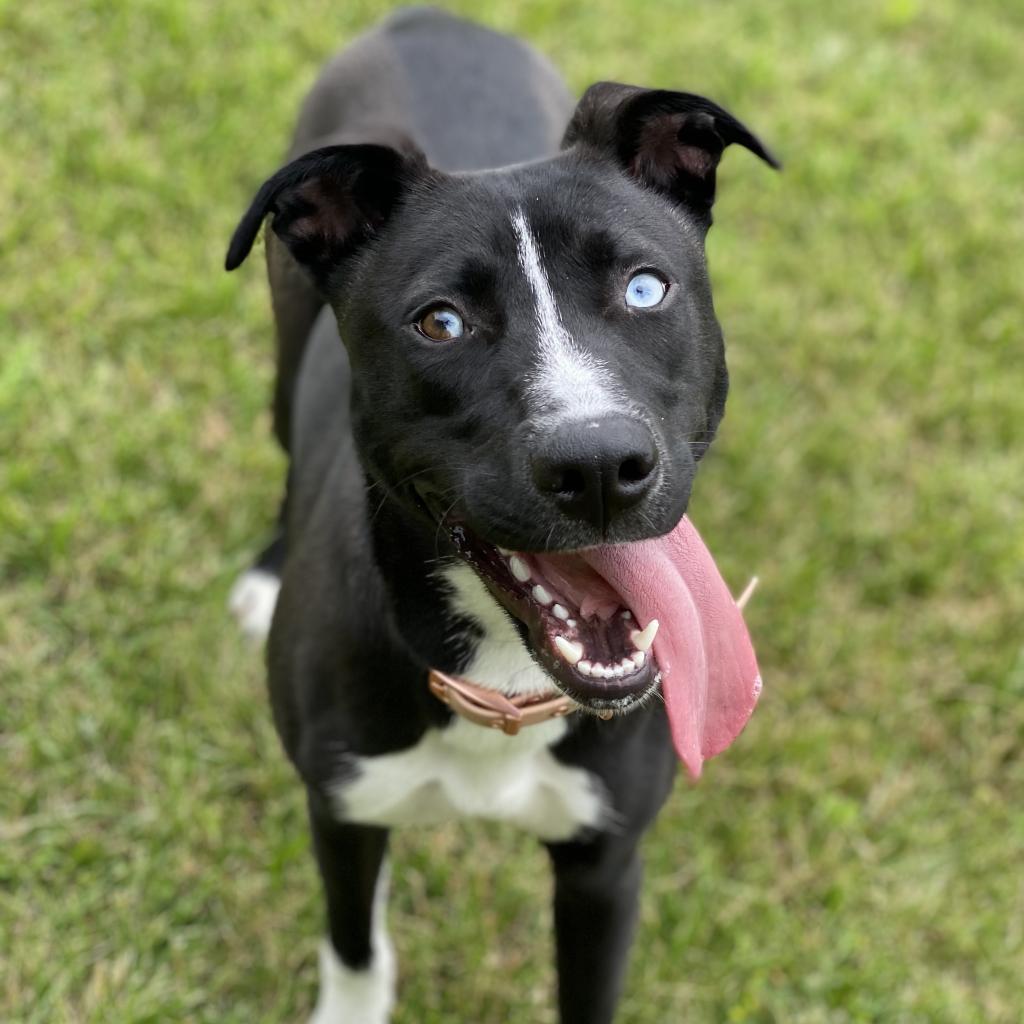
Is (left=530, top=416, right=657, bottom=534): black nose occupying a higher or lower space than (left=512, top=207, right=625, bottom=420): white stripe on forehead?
lower

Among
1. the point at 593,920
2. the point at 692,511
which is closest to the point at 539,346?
the point at 593,920

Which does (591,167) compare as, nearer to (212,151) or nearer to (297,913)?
(297,913)

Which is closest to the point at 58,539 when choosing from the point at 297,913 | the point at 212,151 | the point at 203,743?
the point at 203,743

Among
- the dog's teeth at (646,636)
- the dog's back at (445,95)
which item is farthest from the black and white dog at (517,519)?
the dog's back at (445,95)

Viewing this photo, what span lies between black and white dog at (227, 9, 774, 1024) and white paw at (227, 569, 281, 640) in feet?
3.30

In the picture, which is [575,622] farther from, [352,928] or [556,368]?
[352,928]

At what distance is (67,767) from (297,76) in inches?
128

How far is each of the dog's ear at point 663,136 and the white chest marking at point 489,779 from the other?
977 millimetres

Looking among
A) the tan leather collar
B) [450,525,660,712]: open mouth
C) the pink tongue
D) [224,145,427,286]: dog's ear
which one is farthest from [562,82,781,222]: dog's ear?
the tan leather collar

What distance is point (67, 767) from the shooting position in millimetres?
3871

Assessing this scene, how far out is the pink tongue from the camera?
8.21ft

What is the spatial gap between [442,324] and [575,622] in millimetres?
572

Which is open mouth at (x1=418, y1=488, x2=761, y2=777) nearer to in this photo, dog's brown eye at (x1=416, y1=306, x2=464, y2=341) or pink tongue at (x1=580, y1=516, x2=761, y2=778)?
pink tongue at (x1=580, y1=516, x2=761, y2=778)

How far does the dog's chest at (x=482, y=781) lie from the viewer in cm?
290
